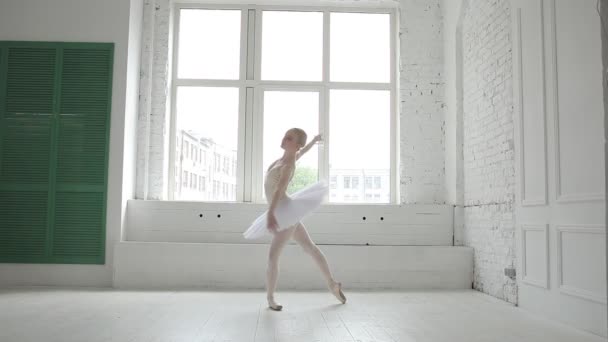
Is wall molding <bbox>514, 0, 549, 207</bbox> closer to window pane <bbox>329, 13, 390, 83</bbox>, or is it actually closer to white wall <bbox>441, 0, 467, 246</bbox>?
white wall <bbox>441, 0, 467, 246</bbox>

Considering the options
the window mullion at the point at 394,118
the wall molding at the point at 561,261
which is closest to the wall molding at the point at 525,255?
the wall molding at the point at 561,261

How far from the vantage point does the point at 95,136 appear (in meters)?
5.66

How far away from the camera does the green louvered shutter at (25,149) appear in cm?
557

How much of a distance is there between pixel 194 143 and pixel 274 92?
3.78ft

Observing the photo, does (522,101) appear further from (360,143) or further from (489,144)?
(360,143)

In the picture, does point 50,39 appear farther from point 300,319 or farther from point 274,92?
point 300,319

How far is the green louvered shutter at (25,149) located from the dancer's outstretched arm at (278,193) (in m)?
2.87

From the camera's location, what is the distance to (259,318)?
3801mm

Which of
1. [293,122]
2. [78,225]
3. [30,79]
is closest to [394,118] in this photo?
[293,122]

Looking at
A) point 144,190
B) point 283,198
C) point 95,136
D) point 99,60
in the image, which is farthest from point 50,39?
point 283,198

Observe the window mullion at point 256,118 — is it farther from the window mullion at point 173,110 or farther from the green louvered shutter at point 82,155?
the green louvered shutter at point 82,155

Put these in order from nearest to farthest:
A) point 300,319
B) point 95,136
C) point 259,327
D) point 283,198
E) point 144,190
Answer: point 259,327, point 300,319, point 283,198, point 95,136, point 144,190

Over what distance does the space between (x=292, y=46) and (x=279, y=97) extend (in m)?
0.65

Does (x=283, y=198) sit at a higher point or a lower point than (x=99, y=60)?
lower
